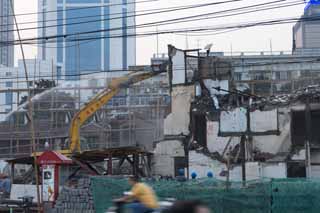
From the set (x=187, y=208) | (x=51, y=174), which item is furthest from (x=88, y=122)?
(x=187, y=208)

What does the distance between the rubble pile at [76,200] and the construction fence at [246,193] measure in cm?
154

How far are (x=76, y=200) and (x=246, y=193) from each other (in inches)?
280

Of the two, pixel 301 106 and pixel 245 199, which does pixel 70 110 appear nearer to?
pixel 301 106

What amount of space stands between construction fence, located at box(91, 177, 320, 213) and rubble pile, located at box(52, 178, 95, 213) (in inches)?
60.6

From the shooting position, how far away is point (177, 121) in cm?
4431

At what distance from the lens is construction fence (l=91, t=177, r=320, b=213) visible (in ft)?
61.4

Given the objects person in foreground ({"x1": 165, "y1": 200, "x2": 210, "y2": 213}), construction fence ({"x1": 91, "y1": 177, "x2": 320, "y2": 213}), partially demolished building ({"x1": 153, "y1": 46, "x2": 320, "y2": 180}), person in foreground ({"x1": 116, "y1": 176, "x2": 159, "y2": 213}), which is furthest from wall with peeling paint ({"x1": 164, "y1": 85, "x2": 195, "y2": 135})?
person in foreground ({"x1": 165, "y1": 200, "x2": 210, "y2": 213})

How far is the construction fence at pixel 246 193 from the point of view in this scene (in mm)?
18719

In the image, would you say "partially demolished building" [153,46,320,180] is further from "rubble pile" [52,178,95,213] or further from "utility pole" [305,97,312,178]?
"rubble pile" [52,178,95,213]

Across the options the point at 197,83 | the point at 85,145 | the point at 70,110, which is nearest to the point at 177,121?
the point at 197,83

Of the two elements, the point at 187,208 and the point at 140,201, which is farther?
the point at 140,201

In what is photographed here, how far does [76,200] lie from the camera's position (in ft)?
77.2

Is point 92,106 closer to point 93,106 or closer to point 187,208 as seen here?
point 93,106

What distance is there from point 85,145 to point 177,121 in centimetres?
1149
